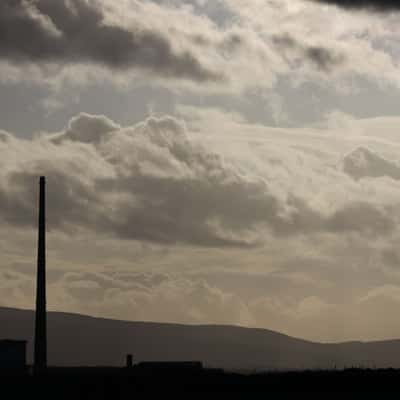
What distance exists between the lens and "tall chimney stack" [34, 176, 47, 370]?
346ft

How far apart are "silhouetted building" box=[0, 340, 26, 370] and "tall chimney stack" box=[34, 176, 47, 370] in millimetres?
2927

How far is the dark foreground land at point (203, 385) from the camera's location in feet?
222

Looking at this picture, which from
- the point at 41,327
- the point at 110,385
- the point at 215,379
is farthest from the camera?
the point at 41,327

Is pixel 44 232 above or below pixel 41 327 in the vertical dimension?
above

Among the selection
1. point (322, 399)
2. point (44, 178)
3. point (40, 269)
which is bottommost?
point (322, 399)

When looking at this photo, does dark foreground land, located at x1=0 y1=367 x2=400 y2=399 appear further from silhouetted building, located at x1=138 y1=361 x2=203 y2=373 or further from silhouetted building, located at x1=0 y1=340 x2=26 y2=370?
silhouetted building, located at x1=0 y1=340 x2=26 y2=370

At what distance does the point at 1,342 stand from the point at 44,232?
492 inches

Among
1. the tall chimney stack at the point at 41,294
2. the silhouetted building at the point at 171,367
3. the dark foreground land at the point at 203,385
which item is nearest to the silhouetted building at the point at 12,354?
the tall chimney stack at the point at 41,294

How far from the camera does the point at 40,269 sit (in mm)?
109188

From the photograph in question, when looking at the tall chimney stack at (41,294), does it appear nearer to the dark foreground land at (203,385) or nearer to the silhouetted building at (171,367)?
the silhouetted building at (171,367)

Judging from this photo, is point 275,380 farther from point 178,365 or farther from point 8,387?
point 178,365

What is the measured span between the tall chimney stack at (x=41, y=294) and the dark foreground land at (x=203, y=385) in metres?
19.9

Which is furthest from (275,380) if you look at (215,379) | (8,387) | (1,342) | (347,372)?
(1,342)

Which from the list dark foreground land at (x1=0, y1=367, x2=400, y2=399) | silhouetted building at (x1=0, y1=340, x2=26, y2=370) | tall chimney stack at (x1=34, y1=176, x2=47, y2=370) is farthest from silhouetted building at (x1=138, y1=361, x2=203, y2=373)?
tall chimney stack at (x1=34, y1=176, x2=47, y2=370)
